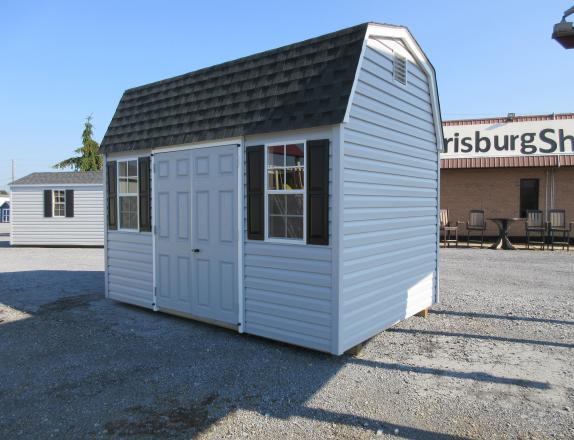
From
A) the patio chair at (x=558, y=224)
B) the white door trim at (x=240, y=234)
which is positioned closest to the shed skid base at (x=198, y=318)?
the white door trim at (x=240, y=234)

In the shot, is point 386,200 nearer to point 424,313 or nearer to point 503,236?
point 424,313

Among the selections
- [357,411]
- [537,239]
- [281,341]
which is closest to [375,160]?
[281,341]

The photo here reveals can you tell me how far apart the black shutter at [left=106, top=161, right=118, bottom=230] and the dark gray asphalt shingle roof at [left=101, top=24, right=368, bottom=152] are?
1.12 feet

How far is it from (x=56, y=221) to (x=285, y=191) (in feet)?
46.6

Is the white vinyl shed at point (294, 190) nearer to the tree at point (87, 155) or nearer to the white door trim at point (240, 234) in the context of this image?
the white door trim at point (240, 234)

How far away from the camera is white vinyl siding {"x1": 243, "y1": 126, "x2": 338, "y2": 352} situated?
4562mm

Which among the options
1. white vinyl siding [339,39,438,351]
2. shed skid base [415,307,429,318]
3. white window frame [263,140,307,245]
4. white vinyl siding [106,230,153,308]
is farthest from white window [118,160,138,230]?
shed skid base [415,307,429,318]

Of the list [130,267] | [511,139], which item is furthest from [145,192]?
[511,139]

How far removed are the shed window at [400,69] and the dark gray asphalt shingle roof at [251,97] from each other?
0.86 m

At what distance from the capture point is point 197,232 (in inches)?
228

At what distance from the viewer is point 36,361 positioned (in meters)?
4.66

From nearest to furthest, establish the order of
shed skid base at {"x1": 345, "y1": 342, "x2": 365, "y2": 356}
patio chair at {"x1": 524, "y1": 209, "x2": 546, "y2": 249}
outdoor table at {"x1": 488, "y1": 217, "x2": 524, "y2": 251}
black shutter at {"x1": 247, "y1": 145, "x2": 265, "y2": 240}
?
shed skid base at {"x1": 345, "y1": 342, "x2": 365, "y2": 356} < black shutter at {"x1": 247, "y1": 145, "x2": 265, "y2": 240} < outdoor table at {"x1": 488, "y1": 217, "x2": 524, "y2": 251} < patio chair at {"x1": 524, "y1": 209, "x2": 546, "y2": 249}

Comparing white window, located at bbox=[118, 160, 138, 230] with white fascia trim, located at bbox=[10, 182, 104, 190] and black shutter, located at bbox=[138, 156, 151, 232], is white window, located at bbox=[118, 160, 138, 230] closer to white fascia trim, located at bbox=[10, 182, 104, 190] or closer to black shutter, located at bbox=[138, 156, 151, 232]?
black shutter, located at bbox=[138, 156, 151, 232]

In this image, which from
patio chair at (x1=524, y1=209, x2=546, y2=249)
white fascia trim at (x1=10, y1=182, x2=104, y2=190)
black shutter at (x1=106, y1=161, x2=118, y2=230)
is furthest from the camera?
white fascia trim at (x1=10, y1=182, x2=104, y2=190)
